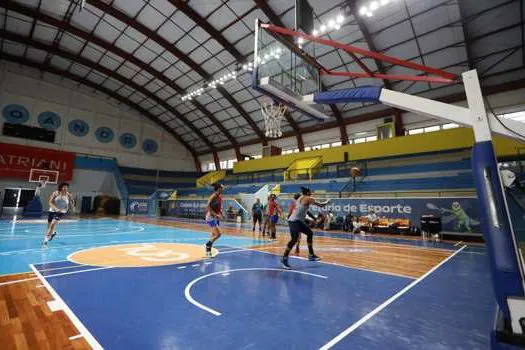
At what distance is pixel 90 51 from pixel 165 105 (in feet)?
28.3

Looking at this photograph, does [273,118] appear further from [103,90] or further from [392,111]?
[103,90]

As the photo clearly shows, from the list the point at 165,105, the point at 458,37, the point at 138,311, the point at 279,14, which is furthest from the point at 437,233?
the point at 165,105

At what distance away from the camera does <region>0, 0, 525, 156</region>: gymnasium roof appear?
15594 millimetres

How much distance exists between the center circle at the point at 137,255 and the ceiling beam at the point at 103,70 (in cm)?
2501

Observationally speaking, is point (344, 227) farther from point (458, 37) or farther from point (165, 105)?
point (165, 105)

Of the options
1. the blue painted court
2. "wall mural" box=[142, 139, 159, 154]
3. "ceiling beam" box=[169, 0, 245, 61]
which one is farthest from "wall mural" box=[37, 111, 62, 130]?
the blue painted court

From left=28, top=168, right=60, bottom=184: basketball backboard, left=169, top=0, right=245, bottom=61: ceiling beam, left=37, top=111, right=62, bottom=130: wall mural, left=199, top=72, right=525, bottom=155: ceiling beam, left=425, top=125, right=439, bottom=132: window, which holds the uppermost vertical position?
left=169, top=0, right=245, bottom=61: ceiling beam

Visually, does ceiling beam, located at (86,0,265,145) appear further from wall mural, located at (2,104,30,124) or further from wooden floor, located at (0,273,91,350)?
wooden floor, located at (0,273,91,350)

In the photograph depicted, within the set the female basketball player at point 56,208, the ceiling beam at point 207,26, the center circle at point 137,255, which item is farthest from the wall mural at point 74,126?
the center circle at point 137,255

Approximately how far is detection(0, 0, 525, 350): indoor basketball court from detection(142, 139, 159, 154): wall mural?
58 cm

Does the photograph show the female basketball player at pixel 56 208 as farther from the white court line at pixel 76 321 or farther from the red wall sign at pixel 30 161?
the red wall sign at pixel 30 161

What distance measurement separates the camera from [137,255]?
7.41 metres

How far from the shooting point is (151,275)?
17.6ft

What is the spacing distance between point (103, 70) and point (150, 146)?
11.9m
